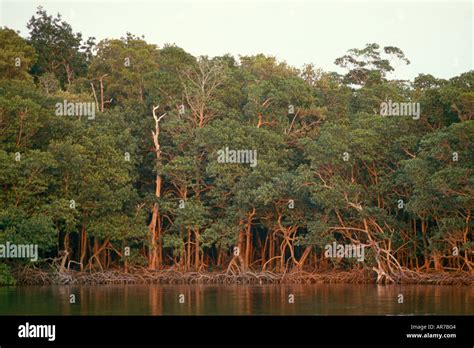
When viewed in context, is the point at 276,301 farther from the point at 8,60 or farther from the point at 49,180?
the point at 8,60

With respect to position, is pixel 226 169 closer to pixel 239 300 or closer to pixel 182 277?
pixel 182 277

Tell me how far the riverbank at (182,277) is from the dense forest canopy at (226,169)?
0.57 meters

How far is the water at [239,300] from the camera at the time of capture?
2714cm

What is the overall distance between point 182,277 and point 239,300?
11242mm

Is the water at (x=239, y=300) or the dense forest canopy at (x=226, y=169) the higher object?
the dense forest canopy at (x=226, y=169)

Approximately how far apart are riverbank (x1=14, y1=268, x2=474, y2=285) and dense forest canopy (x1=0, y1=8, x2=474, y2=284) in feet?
1.86

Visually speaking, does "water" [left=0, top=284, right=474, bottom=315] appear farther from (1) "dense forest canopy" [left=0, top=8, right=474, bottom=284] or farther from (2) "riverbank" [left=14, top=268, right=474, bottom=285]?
(1) "dense forest canopy" [left=0, top=8, right=474, bottom=284]

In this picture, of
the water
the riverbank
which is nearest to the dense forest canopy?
the riverbank

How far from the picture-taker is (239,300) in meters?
31.1

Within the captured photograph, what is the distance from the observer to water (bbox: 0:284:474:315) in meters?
27.1

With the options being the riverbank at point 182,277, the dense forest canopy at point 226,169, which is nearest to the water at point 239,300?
the riverbank at point 182,277

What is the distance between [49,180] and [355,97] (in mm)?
15994

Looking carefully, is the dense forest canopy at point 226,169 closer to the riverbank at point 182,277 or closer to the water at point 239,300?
Result: the riverbank at point 182,277
